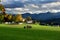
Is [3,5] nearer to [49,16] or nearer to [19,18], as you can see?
[19,18]

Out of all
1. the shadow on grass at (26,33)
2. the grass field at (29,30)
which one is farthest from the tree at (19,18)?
the shadow on grass at (26,33)

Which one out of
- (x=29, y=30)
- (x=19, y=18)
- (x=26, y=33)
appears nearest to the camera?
(x=26, y=33)

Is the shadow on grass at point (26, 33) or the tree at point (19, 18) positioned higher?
the tree at point (19, 18)

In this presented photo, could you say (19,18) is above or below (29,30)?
above

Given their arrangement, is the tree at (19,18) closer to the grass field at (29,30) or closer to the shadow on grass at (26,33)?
the grass field at (29,30)

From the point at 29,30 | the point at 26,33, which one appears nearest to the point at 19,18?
the point at 29,30

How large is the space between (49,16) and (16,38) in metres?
1.94

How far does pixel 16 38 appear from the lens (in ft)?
18.0

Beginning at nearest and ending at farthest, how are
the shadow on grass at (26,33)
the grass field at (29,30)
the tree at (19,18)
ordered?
1. the shadow on grass at (26,33)
2. the grass field at (29,30)
3. the tree at (19,18)

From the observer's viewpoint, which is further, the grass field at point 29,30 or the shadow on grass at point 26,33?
the grass field at point 29,30

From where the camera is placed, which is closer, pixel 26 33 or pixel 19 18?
pixel 26 33

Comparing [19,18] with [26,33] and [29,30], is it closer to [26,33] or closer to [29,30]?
[29,30]

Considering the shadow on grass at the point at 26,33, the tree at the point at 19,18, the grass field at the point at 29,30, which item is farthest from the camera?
the tree at the point at 19,18

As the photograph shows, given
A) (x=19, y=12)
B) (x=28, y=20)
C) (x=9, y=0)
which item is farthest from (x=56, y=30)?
(x=9, y=0)
